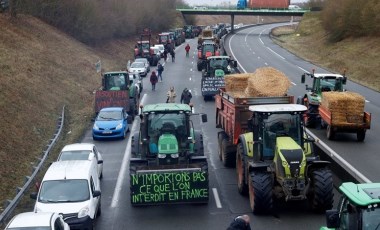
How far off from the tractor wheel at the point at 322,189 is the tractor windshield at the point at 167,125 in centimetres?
447

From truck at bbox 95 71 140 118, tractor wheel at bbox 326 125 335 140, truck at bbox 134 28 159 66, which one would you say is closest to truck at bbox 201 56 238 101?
truck at bbox 95 71 140 118

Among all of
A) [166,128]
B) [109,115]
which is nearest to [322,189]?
[166,128]

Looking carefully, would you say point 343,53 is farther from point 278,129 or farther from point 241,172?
point 278,129

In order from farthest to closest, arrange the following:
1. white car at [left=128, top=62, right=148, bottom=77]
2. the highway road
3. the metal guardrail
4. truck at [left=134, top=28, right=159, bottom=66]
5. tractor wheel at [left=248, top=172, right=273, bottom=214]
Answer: truck at [left=134, top=28, right=159, bottom=66] < white car at [left=128, top=62, right=148, bottom=77] < the metal guardrail < the highway road < tractor wheel at [left=248, top=172, right=273, bottom=214]

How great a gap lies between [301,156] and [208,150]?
9928mm

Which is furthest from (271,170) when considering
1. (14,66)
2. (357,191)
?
(14,66)

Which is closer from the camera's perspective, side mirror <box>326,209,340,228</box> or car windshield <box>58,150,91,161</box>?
side mirror <box>326,209,340,228</box>

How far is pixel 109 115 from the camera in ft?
95.2

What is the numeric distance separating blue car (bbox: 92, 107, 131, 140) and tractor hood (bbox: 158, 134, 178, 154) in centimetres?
1027

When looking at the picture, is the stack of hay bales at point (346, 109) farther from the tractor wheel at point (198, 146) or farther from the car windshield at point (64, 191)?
the car windshield at point (64, 191)

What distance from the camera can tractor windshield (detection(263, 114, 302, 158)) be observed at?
16234 millimetres

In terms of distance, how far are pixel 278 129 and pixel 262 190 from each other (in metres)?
1.88

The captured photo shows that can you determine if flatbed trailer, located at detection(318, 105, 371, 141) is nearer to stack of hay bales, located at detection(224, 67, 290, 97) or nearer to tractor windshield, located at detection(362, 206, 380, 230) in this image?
stack of hay bales, located at detection(224, 67, 290, 97)

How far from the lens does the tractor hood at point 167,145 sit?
1742 centimetres
